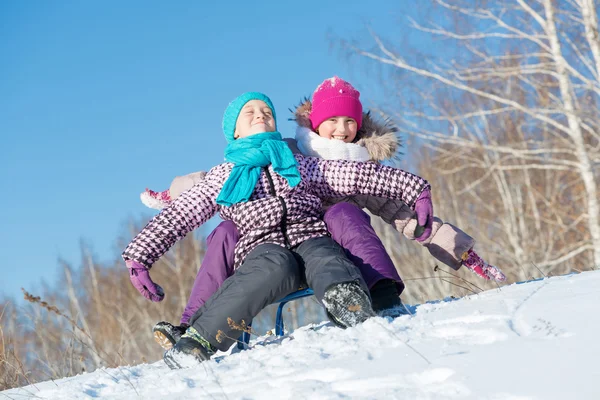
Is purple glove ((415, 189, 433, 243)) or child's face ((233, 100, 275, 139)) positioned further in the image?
child's face ((233, 100, 275, 139))

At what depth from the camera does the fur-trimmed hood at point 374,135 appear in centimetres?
407

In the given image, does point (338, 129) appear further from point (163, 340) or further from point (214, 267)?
point (163, 340)

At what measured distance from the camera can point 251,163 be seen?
11.9 feet

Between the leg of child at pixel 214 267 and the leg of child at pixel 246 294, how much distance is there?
346 millimetres

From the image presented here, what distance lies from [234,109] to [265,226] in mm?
949

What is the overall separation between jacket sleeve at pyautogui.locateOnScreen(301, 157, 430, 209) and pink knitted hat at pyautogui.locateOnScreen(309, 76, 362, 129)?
477 millimetres

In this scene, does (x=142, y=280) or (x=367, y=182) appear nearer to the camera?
(x=142, y=280)

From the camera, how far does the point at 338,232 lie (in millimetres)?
3486

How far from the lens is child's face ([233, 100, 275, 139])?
391 cm

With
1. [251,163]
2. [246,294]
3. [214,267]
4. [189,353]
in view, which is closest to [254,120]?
[251,163]

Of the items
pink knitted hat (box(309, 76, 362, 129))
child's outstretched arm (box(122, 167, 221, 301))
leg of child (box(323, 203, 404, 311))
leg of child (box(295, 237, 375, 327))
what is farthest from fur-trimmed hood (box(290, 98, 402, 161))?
leg of child (box(295, 237, 375, 327))

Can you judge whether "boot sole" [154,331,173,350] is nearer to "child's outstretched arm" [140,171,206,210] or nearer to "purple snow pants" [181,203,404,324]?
"purple snow pants" [181,203,404,324]

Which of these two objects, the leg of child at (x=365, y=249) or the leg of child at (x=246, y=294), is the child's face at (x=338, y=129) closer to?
the leg of child at (x=365, y=249)

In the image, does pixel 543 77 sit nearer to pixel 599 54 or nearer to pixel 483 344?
pixel 599 54
